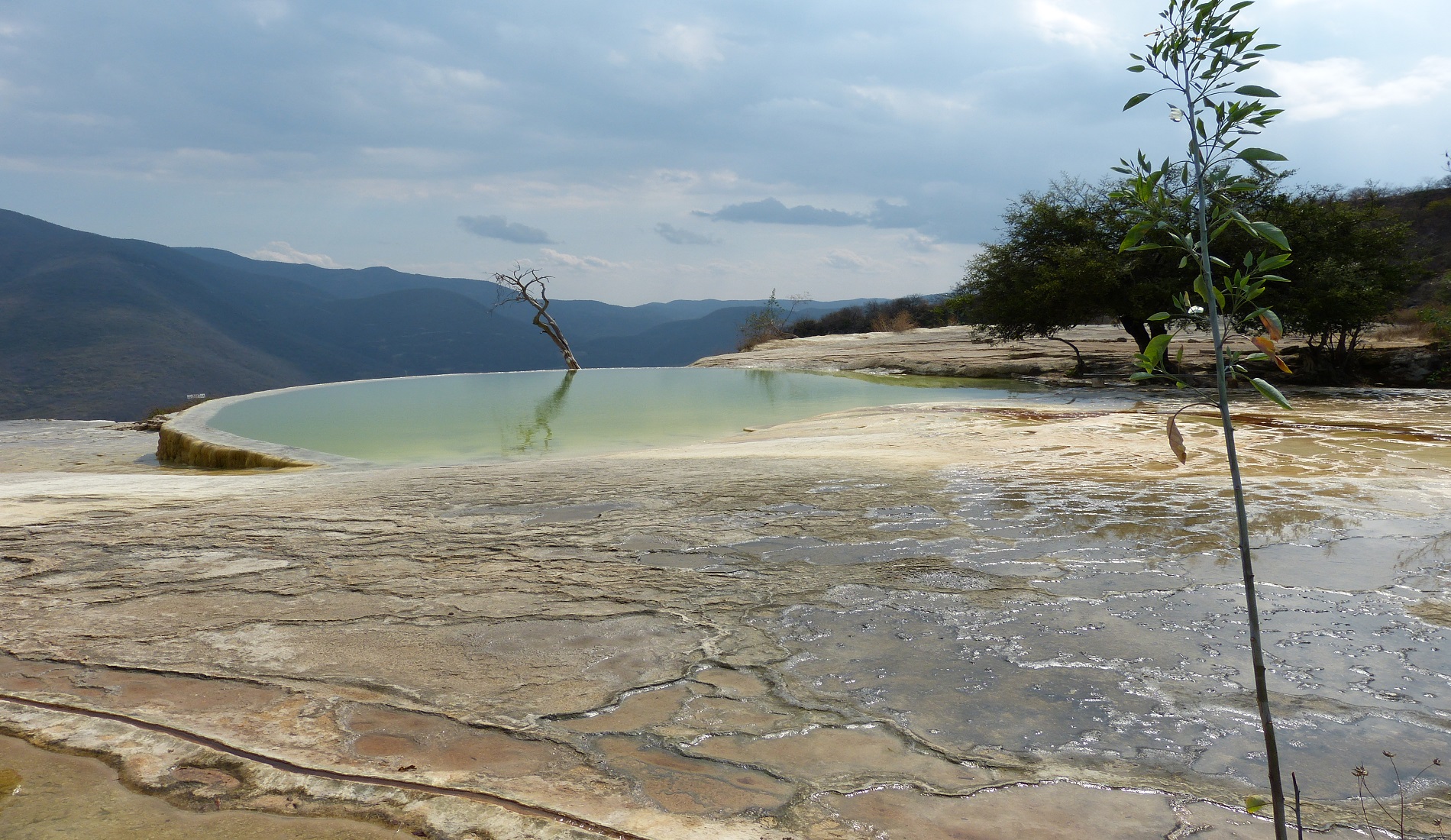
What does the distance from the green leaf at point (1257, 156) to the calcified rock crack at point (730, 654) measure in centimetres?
123

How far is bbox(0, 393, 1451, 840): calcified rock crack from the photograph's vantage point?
172cm

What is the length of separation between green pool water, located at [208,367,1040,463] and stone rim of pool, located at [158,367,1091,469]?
0.06 meters

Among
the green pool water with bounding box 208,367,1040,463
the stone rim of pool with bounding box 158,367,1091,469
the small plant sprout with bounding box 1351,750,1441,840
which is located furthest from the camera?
the green pool water with bounding box 208,367,1040,463

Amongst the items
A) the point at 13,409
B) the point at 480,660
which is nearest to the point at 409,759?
the point at 480,660

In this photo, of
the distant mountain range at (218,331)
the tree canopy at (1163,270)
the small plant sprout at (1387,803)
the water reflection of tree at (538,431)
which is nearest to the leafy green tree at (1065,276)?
the tree canopy at (1163,270)

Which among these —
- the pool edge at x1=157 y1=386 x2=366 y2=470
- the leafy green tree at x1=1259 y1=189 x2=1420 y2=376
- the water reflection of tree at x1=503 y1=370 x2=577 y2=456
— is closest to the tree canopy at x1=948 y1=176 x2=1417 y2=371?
the leafy green tree at x1=1259 y1=189 x2=1420 y2=376

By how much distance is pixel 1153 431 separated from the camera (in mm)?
7160

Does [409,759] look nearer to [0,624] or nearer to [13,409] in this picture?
[0,624]

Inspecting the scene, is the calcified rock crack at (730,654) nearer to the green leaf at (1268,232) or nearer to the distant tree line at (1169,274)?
the green leaf at (1268,232)

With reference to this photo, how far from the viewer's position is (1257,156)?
1.29 m

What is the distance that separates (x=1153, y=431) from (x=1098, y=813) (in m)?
6.25

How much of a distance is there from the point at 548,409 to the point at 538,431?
7.48 feet

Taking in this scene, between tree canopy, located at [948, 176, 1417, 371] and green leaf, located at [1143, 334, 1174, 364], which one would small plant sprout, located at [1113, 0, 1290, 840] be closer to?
green leaf, located at [1143, 334, 1174, 364]

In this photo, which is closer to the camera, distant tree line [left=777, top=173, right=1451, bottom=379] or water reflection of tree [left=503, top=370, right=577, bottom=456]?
water reflection of tree [left=503, top=370, right=577, bottom=456]
